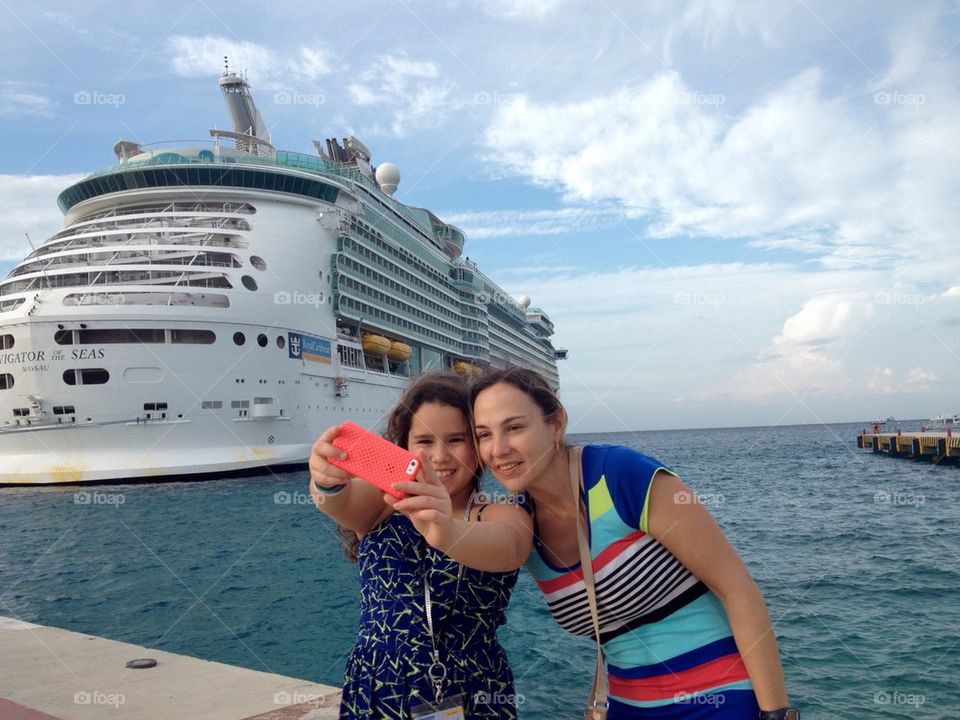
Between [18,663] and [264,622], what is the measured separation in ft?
17.4

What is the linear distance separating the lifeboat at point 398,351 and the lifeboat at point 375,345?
830 millimetres

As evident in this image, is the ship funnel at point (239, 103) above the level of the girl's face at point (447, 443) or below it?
above

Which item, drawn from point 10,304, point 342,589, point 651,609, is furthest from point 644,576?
point 10,304

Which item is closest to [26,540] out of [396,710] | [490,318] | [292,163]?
[396,710]

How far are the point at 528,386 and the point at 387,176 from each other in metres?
52.1

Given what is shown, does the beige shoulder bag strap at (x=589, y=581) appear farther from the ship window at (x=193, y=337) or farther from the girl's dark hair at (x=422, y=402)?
the ship window at (x=193, y=337)

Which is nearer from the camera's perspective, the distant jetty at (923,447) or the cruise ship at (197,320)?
the cruise ship at (197,320)

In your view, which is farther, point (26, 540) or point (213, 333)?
point (213, 333)

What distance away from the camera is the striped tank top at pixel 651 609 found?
1796 mm

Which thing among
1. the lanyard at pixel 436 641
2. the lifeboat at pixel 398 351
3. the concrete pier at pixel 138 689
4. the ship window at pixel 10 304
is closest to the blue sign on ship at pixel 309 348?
the lifeboat at pixel 398 351

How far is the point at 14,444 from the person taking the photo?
2548 centimetres

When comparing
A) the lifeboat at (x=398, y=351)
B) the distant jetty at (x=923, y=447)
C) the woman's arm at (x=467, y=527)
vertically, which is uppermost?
the lifeboat at (x=398, y=351)

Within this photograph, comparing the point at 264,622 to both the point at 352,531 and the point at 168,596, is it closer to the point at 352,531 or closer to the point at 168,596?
the point at 168,596

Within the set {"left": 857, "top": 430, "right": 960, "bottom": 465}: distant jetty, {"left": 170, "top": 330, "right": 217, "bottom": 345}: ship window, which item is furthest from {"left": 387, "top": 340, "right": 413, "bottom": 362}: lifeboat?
{"left": 857, "top": 430, "right": 960, "bottom": 465}: distant jetty
